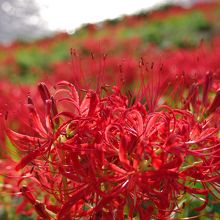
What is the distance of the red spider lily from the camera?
0.93 meters

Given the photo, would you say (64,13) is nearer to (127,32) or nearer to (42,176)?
(42,176)

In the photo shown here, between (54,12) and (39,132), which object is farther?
(54,12)

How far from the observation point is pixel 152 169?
36.9 inches

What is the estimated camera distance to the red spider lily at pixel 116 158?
927mm

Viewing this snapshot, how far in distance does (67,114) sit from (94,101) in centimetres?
6

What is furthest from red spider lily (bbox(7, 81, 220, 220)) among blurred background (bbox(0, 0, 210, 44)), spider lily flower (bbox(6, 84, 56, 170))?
blurred background (bbox(0, 0, 210, 44))

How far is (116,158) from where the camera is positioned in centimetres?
97

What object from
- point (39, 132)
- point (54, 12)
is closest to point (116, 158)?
point (39, 132)

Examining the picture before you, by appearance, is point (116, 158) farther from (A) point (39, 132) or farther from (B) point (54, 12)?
(B) point (54, 12)

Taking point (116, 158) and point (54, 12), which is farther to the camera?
point (54, 12)

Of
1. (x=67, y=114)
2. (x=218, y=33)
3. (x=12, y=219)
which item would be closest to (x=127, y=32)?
(x=218, y=33)

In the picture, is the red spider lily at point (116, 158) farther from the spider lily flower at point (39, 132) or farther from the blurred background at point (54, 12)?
the blurred background at point (54, 12)


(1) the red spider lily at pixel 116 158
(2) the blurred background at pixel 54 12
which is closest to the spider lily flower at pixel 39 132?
(1) the red spider lily at pixel 116 158

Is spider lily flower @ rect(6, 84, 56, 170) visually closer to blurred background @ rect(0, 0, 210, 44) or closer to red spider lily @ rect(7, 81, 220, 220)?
red spider lily @ rect(7, 81, 220, 220)
